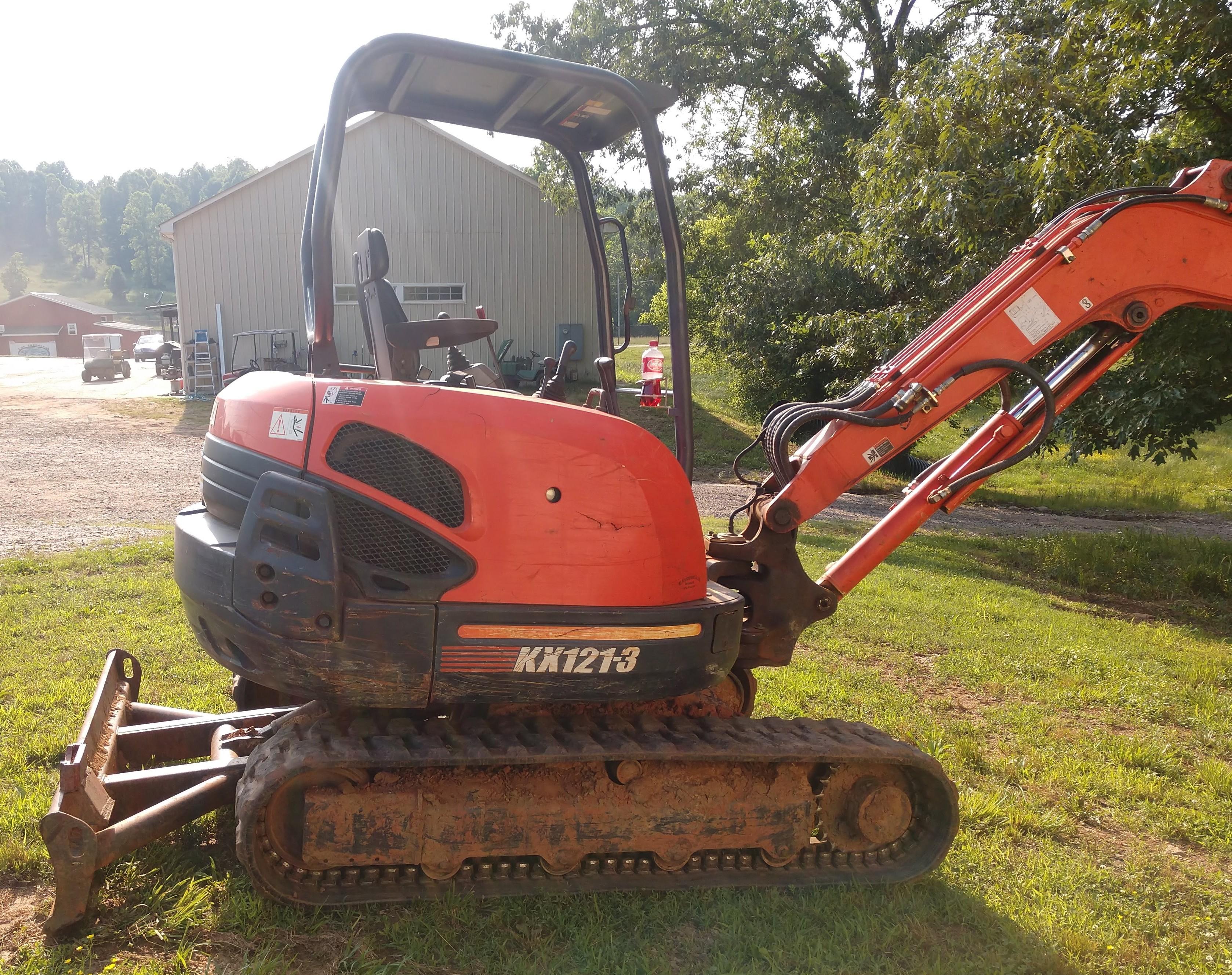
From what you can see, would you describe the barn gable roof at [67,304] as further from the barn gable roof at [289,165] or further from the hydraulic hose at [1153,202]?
the hydraulic hose at [1153,202]

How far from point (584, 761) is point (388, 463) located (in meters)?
1.21

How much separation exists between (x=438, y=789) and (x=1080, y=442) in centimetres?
836

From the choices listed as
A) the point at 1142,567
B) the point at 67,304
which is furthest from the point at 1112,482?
the point at 67,304

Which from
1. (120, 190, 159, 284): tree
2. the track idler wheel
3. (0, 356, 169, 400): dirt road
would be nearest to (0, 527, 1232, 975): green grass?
the track idler wheel

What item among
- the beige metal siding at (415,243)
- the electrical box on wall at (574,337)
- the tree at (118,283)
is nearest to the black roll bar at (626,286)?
the beige metal siding at (415,243)

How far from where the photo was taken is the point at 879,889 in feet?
11.4

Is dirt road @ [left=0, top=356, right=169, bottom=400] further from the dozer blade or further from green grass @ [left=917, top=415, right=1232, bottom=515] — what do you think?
the dozer blade

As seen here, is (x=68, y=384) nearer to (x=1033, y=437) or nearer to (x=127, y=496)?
(x=127, y=496)

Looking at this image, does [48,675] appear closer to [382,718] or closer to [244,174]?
[382,718]

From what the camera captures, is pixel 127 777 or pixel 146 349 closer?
pixel 127 777

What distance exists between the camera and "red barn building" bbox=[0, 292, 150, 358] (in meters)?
66.2

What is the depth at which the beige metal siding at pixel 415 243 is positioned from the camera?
72.0 ft

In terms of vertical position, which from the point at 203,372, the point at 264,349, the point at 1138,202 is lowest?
the point at 203,372

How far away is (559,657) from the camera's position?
3164 mm
